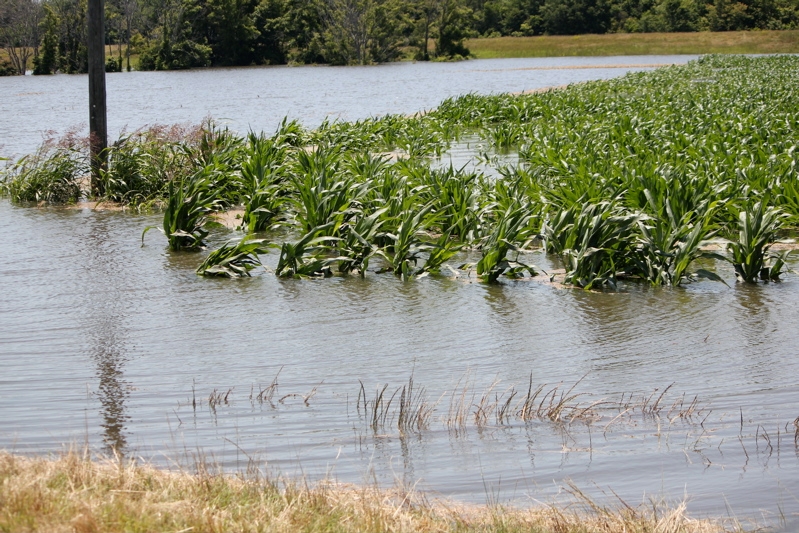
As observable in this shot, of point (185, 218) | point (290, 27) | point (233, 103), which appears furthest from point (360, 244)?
point (290, 27)

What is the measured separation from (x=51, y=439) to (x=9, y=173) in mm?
12317

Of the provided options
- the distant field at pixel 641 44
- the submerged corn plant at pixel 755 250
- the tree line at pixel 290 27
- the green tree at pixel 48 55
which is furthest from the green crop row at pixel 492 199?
the distant field at pixel 641 44

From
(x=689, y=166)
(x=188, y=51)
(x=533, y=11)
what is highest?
(x=533, y=11)

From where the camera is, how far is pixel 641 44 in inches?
4277

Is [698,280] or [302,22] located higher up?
[302,22]

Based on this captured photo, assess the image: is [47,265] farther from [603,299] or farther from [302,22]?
[302,22]

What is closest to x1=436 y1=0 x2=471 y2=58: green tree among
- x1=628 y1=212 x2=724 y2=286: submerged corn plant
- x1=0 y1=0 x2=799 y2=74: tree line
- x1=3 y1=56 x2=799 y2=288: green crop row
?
x1=0 y1=0 x2=799 y2=74: tree line

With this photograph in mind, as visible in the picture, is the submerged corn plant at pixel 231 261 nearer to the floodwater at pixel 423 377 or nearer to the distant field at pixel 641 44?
the floodwater at pixel 423 377

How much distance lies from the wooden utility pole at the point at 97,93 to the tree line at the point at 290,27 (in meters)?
81.0

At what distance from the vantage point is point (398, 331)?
7422 mm

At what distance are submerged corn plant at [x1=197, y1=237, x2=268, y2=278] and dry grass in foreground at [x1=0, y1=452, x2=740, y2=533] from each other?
211 inches

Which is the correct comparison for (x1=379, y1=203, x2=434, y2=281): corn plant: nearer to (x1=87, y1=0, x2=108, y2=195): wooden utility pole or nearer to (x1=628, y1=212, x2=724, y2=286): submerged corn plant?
(x1=628, y1=212, x2=724, y2=286): submerged corn plant

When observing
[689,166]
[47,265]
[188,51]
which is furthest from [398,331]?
[188,51]

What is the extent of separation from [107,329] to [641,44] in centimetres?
10911
